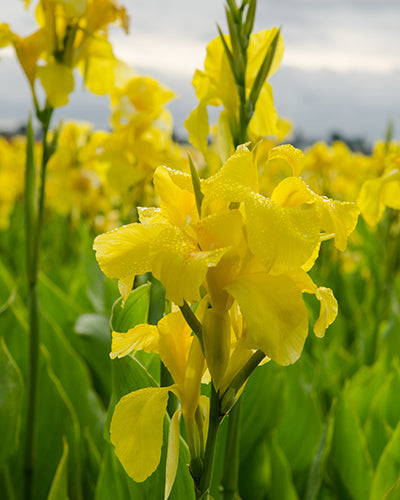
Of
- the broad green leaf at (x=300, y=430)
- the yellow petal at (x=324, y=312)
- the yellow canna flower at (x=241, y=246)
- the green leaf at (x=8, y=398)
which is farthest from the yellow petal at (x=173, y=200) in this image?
the broad green leaf at (x=300, y=430)

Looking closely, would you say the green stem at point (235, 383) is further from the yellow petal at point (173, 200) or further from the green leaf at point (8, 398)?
the green leaf at point (8, 398)

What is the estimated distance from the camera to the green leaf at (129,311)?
546 mm

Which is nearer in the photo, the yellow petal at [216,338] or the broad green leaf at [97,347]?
the yellow petal at [216,338]

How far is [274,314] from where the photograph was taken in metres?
0.35

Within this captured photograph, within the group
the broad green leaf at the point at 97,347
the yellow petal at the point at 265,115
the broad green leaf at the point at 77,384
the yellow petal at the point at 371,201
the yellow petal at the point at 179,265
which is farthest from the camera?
the broad green leaf at the point at 97,347

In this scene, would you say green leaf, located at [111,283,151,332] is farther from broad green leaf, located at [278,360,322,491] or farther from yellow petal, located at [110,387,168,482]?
broad green leaf, located at [278,360,322,491]

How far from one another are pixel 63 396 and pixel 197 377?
2.00 feet

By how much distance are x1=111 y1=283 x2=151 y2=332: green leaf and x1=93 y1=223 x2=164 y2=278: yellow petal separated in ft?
0.53

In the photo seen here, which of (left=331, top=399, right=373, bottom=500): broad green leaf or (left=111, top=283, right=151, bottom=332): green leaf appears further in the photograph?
(left=331, top=399, right=373, bottom=500): broad green leaf

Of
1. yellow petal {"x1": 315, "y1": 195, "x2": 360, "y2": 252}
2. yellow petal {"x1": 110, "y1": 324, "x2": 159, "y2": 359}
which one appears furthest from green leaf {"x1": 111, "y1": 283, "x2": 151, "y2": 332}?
yellow petal {"x1": 315, "y1": 195, "x2": 360, "y2": 252}

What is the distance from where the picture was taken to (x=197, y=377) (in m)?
0.42

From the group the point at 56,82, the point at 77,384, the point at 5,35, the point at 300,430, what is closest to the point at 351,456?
the point at 300,430

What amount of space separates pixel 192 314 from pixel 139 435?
3.7 inches

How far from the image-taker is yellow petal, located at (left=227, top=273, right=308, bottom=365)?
0.34 metres
